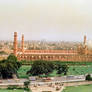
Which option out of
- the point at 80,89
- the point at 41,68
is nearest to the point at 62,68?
the point at 41,68

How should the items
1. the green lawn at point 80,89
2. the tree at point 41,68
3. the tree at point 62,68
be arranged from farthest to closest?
1. the tree at point 62,68
2. the tree at point 41,68
3. the green lawn at point 80,89

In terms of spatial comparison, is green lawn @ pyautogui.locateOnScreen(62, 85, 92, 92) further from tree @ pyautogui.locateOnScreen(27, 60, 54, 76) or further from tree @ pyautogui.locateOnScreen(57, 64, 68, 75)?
tree @ pyautogui.locateOnScreen(57, 64, 68, 75)

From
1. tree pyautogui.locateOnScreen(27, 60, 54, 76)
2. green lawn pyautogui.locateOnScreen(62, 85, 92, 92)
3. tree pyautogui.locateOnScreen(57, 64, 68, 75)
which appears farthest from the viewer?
tree pyautogui.locateOnScreen(57, 64, 68, 75)

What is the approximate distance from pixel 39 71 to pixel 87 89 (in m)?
3.00

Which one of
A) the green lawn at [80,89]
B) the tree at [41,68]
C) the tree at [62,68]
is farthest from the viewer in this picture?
the tree at [62,68]

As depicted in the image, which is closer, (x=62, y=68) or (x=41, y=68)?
(x=41, y=68)

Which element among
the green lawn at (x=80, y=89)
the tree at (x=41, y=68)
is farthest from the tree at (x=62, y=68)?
the green lawn at (x=80, y=89)

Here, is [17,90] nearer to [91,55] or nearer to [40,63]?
[40,63]

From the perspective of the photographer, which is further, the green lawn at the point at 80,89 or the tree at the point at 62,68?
the tree at the point at 62,68

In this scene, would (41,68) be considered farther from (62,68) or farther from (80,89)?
(80,89)

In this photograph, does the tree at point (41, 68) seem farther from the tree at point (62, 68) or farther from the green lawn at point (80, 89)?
the green lawn at point (80, 89)

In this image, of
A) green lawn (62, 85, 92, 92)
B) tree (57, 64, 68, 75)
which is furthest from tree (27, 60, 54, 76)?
green lawn (62, 85, 92, 92)

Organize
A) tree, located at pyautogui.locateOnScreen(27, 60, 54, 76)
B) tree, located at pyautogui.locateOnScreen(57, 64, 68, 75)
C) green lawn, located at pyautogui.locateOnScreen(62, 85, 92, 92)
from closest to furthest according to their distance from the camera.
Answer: green lawn, located at pyautogui.locateOnScreen(62, 85, 92, 92), tree, located at pyautogui.locateOnScreen(27, 60, 54, 76), tree, located at pyautogui.locateOnScreen(57, 64, 68, 75)

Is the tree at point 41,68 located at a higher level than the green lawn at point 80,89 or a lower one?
higher
